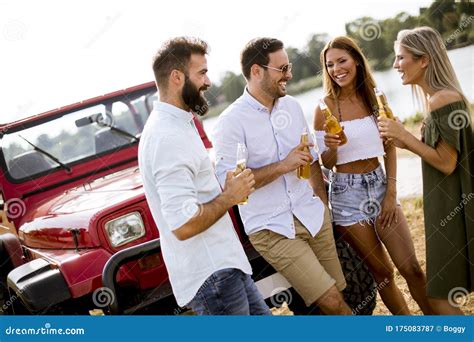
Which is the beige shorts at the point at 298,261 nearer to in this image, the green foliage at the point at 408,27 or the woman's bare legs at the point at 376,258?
the woman's bare legs at the point at 376,258

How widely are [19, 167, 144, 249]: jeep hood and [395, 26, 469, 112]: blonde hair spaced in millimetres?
1528

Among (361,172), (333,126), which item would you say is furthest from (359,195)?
(333,126)

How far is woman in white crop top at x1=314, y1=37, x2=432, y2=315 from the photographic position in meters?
2.92

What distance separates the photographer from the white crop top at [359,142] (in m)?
2.91

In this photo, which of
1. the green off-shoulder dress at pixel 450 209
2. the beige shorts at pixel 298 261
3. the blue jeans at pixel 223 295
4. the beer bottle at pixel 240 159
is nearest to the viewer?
the blue jeans at pixel 223 295

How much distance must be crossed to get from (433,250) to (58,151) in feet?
8.33

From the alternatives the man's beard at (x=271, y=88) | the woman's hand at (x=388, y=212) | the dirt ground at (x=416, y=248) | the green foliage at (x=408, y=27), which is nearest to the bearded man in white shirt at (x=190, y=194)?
the man's beard at (x=271, y=88)

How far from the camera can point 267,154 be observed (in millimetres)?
2725

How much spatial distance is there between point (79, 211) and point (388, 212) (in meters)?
1.67

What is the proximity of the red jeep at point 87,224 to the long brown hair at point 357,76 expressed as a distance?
0.82 metres

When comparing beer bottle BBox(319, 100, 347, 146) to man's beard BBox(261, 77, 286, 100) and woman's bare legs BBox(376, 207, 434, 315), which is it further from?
woman's bare legs BBox(376, 207, 434, 315)

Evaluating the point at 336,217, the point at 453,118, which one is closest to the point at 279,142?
the point at 336,217

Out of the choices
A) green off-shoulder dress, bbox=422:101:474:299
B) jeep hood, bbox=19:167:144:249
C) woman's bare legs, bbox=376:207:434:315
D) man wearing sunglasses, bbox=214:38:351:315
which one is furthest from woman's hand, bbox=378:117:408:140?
jeep hood, bbox=19:167:144:249

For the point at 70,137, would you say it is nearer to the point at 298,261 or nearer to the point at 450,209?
the point at 298,261
